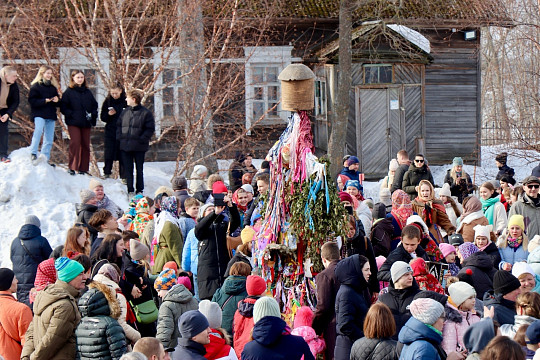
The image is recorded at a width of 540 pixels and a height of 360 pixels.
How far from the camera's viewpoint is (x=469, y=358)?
16.5 feet

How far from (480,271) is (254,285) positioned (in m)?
2.67

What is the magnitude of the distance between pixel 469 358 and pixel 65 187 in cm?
919

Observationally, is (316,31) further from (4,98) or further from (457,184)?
(4,98)

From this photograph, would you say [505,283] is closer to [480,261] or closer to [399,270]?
[399,270]

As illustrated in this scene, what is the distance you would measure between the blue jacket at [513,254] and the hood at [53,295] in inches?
211

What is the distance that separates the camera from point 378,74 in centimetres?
1995

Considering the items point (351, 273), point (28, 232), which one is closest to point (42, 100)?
point (28, 232)

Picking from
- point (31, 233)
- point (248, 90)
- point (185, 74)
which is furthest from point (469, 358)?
point (248, 90)

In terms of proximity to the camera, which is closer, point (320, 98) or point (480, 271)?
point (480, 271)

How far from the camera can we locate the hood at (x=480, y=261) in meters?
8.01

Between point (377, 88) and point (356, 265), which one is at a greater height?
point (377, 88)

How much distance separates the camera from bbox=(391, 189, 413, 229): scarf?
9422mm

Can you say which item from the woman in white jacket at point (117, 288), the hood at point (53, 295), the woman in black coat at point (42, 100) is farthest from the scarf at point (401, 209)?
A: the woman in black coat at point (42, 100)

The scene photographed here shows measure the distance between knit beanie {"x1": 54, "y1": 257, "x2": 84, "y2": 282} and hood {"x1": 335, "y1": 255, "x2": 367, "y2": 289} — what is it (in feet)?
7.25
